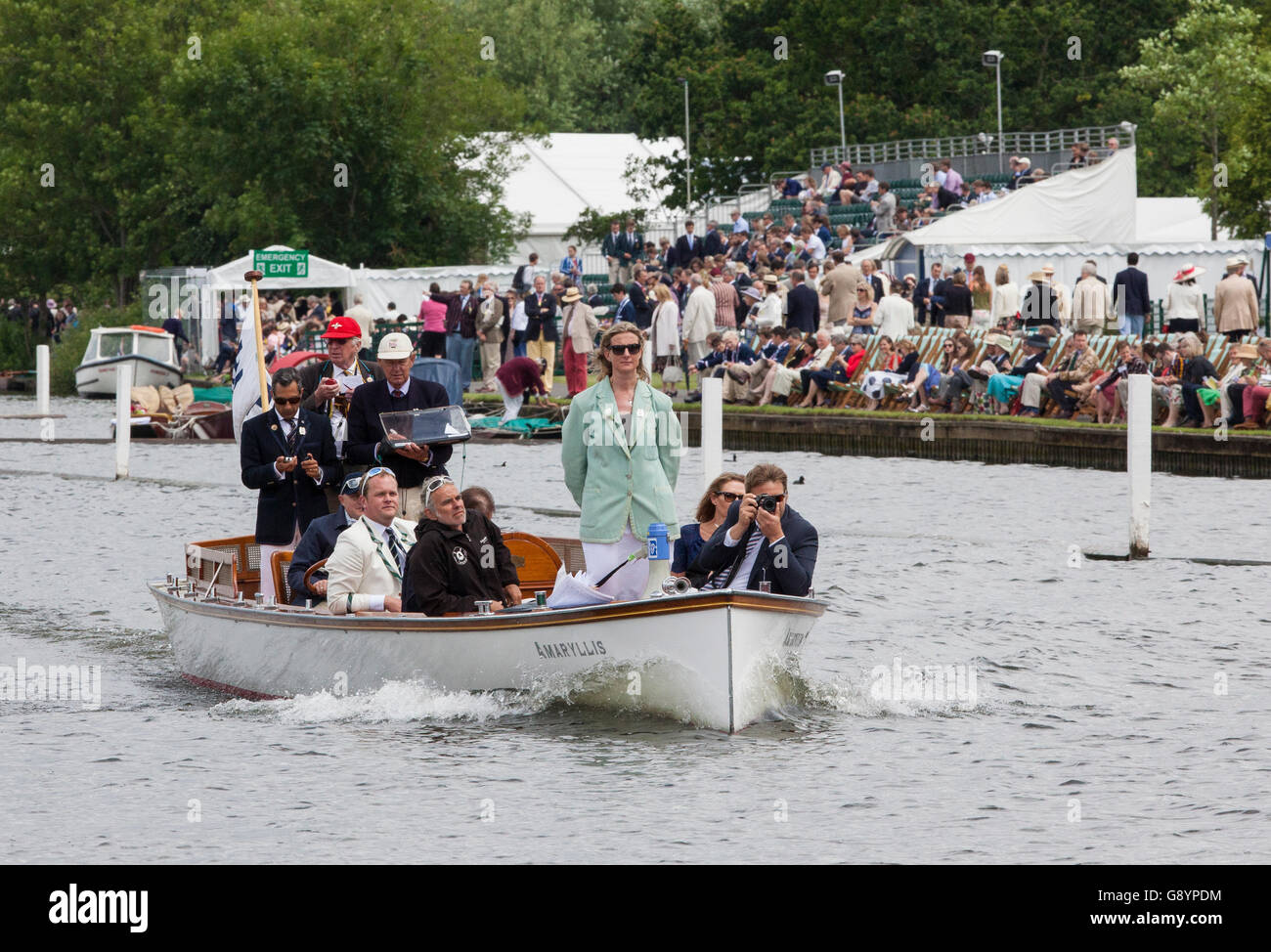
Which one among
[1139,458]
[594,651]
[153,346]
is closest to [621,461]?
[594,651]

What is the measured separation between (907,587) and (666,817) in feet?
28.1

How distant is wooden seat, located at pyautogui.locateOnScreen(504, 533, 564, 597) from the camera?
571 inches

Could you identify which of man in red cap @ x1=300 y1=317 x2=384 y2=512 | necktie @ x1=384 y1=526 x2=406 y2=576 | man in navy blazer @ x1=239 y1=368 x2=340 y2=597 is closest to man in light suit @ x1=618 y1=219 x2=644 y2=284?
man in red cap @ x1=300 y1=317 x2=384 y2=512

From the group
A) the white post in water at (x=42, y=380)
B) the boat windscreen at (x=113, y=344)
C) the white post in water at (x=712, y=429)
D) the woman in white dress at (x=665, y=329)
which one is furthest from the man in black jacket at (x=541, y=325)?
the boat windscreen at (x=113, y=344)

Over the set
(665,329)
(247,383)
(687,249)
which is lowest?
(247,383)

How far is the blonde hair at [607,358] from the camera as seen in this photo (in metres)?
11.8

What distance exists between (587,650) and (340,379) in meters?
3.41

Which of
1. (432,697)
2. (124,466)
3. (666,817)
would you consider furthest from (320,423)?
(124,466)

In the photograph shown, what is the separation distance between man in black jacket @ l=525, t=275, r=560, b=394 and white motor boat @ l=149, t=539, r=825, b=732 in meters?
22.9

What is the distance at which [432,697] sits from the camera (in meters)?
13.1

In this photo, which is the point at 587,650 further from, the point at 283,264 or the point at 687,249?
the point at 687,249

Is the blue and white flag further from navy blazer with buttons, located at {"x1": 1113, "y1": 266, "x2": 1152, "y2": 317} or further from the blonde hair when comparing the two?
navy blazer with buttons, located at {"x1": 1113, "y1": 266, "x2": 1152, "y2": 317}

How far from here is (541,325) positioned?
3697 centimetres

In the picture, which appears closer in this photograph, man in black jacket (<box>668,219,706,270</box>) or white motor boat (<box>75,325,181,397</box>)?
man in black jacket (<box>668,219,706,270</box>)
